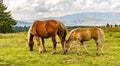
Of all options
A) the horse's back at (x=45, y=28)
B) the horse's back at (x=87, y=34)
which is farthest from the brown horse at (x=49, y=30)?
the horse's back at (x=87, y=34)

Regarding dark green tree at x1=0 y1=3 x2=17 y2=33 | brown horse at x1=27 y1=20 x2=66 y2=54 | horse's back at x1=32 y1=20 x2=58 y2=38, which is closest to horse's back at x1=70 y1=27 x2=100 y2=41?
brown horse at x1=27 y1=20 x2=66 y2=54

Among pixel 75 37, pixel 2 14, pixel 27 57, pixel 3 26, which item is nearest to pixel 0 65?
pixel 27 57

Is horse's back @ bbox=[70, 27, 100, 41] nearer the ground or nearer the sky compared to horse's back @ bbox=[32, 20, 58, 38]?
nearer the ground

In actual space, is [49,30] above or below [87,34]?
above

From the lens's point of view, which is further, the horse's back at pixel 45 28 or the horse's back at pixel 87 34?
the horse's back at pixel 45 28

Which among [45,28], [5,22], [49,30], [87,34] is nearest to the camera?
[87,34]

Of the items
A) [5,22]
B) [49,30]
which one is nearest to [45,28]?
[49,30]

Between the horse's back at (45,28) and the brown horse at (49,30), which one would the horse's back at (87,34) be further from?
the horse's back at (45,28)

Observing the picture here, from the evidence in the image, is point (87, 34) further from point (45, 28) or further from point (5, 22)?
point (5, 22)

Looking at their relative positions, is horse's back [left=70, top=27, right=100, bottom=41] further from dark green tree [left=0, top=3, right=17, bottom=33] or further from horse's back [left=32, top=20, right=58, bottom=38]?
dark green tree [left=0, top=3, right=17, bottom=33]

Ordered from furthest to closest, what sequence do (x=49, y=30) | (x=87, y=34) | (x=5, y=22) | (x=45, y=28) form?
1. (x=5, y=22)
2. (x=45, y=28)
3. (x=49, y=30)
4. (x=87, y=34)

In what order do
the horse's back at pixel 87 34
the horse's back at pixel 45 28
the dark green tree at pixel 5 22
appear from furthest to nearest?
the dark green tree at pixel 5 22 → the horse's back at pixel 45 28 → the horse's back at pixel 87 34

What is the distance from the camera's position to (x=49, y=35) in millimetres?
20844

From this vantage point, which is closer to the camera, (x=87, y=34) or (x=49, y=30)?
(x=87, y=34)
